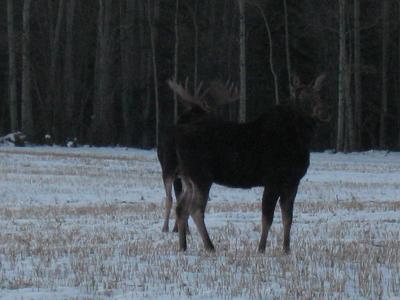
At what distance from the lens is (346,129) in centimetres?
4797

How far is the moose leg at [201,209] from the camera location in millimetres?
12125

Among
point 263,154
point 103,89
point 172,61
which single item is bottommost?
point 103,89

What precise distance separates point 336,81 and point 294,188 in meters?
45.1

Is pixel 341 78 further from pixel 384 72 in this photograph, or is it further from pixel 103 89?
pixel 103 89

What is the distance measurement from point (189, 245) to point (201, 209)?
1148mm

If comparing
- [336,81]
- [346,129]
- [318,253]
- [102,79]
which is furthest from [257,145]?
[336,81]

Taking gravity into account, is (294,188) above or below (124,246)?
above

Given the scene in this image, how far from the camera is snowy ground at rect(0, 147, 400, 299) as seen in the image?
30.6 feet

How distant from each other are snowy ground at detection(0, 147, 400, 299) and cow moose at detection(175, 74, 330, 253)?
0.65 meters

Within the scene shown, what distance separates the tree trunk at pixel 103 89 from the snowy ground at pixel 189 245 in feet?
76.5

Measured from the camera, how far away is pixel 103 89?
53.2m

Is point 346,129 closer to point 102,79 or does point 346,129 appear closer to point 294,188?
point 102,79

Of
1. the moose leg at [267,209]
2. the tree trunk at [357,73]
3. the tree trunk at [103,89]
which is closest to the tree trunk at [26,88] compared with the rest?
the tree trunk at [103,89]

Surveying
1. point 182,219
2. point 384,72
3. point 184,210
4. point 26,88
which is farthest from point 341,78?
point 182,219
